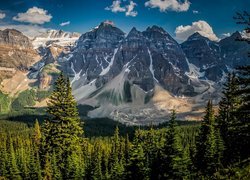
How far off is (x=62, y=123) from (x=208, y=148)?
19.1 meters

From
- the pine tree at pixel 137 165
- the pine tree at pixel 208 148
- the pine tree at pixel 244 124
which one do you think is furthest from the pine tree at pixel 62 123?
the pine tree at pixel 244 124

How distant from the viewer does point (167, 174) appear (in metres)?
34.4

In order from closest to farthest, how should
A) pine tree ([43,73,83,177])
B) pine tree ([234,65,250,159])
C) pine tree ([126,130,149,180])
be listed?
pine tree ([234,65,250,159]), pine tree ([126,130,149,180]), pine tree ([43,73,83,177])

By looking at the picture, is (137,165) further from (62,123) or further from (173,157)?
(62,123)

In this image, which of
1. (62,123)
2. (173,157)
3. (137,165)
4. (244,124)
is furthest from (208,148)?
(244,124)

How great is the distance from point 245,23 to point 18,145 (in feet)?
399

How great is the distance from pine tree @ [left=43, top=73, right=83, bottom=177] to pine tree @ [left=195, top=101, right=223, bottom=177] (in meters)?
16.7

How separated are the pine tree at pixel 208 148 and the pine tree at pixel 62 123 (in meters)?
16.7

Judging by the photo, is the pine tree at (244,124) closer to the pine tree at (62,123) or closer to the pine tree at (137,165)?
the pine tree at (137,165)

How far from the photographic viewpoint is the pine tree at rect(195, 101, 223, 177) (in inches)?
1790

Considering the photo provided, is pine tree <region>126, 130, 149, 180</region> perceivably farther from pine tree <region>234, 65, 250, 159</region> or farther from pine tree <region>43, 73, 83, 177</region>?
pine tree <region>234, 65, 250, 159</region>

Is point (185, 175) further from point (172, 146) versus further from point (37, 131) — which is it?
point (37, 131)

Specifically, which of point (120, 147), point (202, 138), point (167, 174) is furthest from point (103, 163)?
point (167, 174)

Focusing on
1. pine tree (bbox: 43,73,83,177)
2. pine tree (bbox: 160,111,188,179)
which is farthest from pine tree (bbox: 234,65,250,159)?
pine tree (bbox: 43,73,83,177)
